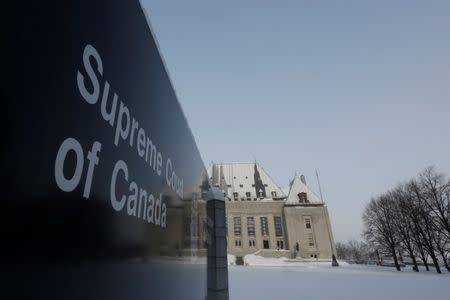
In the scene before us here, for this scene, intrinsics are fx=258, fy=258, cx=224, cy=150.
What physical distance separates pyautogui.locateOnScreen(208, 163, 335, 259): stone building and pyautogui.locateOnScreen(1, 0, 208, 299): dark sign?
4318 centimetres

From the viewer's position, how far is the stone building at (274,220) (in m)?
45.9

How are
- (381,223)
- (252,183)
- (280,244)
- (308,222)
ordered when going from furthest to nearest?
(252,183) < (280,244) < (308,222) < (381,223)

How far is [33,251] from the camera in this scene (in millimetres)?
985

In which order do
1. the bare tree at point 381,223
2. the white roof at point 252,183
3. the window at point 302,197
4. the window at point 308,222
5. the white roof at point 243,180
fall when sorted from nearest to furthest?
the bare tree at point 381,223, the window at point 308,222, the window at point 302,197, the white roof at point 252,183, the white roof at point 243,180

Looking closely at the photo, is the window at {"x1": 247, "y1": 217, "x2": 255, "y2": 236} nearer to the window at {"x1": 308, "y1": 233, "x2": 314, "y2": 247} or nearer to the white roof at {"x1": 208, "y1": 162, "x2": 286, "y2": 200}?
the white roof at {"x1": 208, "y1": 162, "x2": 286, "y2": 200}

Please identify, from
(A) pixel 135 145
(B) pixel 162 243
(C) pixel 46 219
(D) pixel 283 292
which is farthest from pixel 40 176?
(D) pixel 283 292

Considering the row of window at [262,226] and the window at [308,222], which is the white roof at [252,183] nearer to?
the window at [308,222]

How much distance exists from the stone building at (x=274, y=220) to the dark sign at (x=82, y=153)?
4318cm

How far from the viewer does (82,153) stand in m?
1.37

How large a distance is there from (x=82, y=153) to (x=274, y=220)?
52051 mm

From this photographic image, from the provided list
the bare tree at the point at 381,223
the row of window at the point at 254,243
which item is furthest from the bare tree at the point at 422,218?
the row of window at the point at 254,243

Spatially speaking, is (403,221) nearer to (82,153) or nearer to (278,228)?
(278,228)

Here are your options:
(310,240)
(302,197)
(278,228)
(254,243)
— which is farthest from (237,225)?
(302,197)

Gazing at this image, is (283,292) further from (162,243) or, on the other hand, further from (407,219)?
(407,219)
